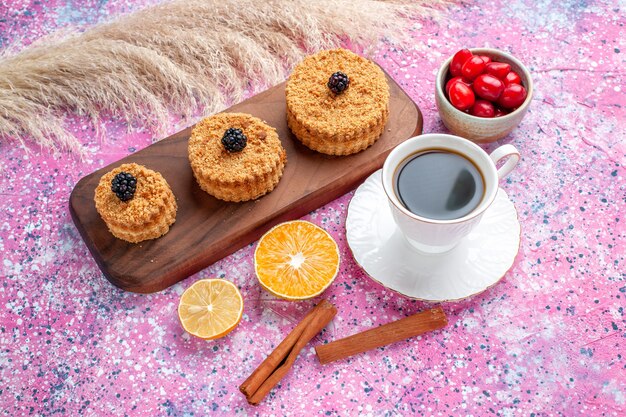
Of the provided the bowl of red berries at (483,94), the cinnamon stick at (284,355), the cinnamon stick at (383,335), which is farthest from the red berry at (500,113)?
the cinnamon stick at (284,355)

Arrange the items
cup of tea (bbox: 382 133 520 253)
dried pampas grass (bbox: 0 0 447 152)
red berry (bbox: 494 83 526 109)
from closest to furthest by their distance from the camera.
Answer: cup of tea (bbox: 382 133 520 253) < red berry (bbox: 494 83 526 109) < dried pampas grass (bbox: 0 0 447 152)

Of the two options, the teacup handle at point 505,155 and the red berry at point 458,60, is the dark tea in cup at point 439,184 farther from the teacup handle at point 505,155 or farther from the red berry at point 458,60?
the red berry at point 458,60

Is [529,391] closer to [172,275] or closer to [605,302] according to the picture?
[605,302]

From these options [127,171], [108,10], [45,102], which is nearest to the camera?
[127,171]

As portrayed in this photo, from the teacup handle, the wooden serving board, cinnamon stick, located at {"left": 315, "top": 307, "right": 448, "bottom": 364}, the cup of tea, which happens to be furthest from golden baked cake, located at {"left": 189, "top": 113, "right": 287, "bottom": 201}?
the teacup handle

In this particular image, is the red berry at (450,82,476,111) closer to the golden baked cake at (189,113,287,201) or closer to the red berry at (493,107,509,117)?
the red berry at (493,107,509,117)

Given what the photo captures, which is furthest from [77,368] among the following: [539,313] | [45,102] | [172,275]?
[539,313]
